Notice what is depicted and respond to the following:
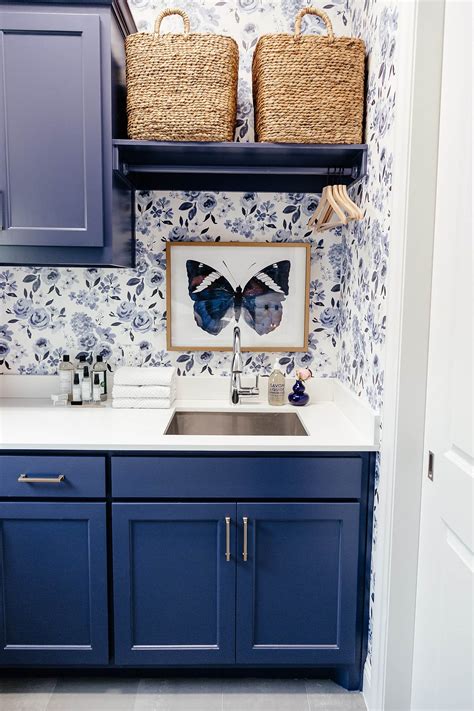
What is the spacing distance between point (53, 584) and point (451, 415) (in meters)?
1.37

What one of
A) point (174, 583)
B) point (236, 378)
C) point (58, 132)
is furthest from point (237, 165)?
point (174, 583)

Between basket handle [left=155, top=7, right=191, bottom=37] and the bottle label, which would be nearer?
basket handle [left=155, top=7, right=191, bottom=37]

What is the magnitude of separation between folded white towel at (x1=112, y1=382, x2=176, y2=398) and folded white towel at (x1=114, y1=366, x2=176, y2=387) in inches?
0.6

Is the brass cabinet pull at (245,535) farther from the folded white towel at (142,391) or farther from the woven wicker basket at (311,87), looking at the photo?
the woven wicker basket at (311,87)

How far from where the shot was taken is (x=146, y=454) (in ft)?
5.64

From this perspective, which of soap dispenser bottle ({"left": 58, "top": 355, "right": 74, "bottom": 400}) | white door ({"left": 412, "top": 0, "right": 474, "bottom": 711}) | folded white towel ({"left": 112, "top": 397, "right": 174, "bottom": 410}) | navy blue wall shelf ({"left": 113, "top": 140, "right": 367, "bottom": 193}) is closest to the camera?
white door ({"left": 412, "top": 0, "right": 474, "bottom": 711})

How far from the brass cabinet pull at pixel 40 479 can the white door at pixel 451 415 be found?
1.13 m

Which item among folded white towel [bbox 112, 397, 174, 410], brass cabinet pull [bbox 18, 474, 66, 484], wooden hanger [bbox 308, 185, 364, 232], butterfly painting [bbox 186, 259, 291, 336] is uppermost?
wooden hanger [bbox 308, 185, 364, 232]

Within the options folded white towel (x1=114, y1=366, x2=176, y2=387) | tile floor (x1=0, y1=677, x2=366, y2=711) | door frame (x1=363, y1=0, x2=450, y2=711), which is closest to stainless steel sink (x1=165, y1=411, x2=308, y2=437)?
folded white towel (x1=114, y1=366, x2=176, y2=387)

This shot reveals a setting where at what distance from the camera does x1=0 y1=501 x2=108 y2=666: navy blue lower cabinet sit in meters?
1.74

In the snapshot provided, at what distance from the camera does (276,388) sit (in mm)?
2242

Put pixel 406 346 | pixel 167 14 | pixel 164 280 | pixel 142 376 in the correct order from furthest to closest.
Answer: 1. pixel 164 280
2. pixel 142 376
3. pixel 167 14
4. pixel 406 346

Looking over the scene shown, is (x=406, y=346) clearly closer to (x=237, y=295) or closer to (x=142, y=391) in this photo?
(x=237, y=295)

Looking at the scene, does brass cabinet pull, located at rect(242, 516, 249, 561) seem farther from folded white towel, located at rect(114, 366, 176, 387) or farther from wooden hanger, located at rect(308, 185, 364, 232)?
wooden hanger, located at rect(308, 185, 364, 232)
